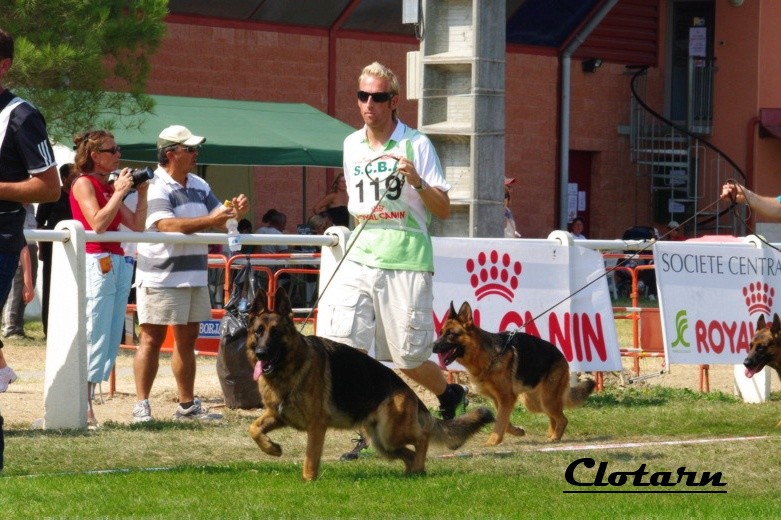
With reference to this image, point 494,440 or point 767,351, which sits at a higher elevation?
point 767,351

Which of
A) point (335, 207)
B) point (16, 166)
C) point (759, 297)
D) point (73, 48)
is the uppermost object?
point (73, 48)

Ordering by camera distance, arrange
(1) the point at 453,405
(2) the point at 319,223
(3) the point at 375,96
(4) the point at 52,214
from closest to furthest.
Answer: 1. (3) the point at 375,96
2. (1) the point at 453,405
3. (4) the point at 52,214
4. (2) the point at 319,223

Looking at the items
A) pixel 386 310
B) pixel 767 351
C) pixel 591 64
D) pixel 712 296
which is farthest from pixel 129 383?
pixel 591 64

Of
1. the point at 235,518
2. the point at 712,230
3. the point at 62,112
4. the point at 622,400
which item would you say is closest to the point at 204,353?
the point at 622,400

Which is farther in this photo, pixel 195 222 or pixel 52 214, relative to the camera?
pixel 52 214

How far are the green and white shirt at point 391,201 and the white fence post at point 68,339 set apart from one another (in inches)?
73.7

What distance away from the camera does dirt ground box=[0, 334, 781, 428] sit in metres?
10.8

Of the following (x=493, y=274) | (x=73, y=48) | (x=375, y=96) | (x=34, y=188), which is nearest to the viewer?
(x=34, y=188)

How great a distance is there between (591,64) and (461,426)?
22.8m

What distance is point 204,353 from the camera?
1365 centimetres

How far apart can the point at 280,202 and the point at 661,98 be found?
10084 mm

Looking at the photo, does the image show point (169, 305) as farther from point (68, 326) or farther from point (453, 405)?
point (453, 405)

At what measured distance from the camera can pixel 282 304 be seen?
739 cm

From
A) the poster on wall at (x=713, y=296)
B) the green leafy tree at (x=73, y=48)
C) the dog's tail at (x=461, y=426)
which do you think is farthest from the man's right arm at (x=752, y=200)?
the green leafy tree at (x=73, y=48)
